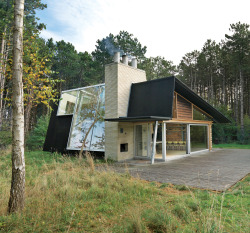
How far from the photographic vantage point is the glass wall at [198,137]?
12.6 m

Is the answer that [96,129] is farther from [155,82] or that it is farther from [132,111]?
[155,82]

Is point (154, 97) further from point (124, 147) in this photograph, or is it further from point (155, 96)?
point (124, 147)

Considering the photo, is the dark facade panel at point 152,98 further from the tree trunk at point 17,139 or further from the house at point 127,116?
the tree trunk at point 17,139

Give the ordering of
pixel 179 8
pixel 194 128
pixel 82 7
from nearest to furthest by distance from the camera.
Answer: pixel 82 7
pixel 179 8
pixel 194 128

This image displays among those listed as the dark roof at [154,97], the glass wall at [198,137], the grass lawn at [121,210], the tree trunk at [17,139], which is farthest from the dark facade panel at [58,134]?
the tree trunk at [17,139]

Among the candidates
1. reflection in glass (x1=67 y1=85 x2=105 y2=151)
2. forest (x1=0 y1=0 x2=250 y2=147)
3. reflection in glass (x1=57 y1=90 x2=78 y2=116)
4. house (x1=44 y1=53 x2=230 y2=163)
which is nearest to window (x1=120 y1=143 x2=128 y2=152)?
house (x1=44 y1=53 x2=230 y2=163)

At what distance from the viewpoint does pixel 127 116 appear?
10.4 m

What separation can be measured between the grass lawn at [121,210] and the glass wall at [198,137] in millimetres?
7955

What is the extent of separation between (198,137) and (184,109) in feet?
9.57

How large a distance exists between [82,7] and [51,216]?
6088 millimetres

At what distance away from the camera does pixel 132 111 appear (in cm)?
1037

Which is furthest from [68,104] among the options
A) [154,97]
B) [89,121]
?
[154,97]

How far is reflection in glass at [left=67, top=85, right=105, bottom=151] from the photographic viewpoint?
1062 centimetres

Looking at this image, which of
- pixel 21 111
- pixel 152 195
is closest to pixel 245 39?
pixel 152 195
